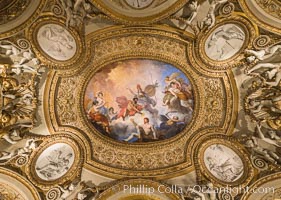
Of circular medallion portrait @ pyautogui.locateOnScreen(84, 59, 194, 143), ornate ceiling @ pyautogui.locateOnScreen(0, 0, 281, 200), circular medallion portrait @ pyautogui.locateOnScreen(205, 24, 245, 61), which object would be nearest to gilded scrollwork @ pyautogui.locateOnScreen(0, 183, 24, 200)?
ornate ceiling @ pyautogui.locateOnScreen(0, 0, 281, 200)

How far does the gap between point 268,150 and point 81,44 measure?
6908 mm

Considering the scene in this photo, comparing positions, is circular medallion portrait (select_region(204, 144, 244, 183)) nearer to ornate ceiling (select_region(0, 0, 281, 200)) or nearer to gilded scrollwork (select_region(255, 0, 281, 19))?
ornate ceiling (select_region(0, 0, 281, 200))

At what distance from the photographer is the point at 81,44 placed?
9.91m

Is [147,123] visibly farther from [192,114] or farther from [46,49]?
[46,49]

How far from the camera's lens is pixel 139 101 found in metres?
11.1

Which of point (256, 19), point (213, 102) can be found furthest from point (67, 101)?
point (256, 19)

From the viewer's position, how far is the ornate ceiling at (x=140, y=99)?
927 cm

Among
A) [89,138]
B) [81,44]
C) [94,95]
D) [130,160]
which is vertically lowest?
[130,160]

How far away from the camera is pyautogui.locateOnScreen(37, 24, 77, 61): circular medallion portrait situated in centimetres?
953

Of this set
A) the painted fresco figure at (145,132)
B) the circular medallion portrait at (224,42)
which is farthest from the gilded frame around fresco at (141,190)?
the circular medallion portrait at (224,42)

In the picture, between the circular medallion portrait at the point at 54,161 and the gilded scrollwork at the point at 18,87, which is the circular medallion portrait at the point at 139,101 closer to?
the circular medallion portrait at the point at 54,161

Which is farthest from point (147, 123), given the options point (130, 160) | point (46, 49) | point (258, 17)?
point (258, 17)

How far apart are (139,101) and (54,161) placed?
3649 mm

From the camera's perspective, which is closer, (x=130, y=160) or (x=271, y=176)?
(x=271, y=176)
